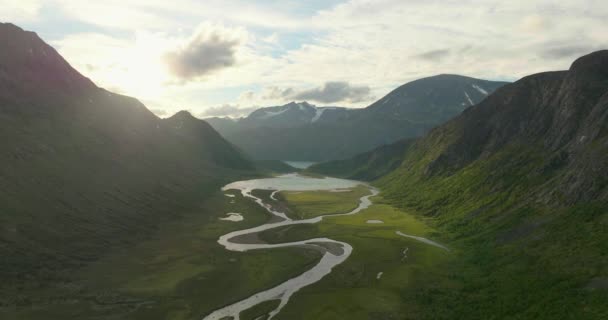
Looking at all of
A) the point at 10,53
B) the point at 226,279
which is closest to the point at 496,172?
the point at 226,279

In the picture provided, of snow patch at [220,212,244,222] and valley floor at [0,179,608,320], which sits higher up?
snow patch at [220,212,244,222]

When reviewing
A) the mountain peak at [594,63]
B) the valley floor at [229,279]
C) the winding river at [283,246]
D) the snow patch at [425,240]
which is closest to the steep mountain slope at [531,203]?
the mountain peak at [594,63]

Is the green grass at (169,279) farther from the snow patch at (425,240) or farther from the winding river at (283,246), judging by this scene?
the snow patch at (425,240)

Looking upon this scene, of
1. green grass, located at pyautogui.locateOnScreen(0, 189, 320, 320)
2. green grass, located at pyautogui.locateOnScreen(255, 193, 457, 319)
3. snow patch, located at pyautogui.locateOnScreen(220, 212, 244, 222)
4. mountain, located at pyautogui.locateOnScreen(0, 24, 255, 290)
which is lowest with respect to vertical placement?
green grass, located at pyautogui.locateOnScreen(255, 193, 457, 319)

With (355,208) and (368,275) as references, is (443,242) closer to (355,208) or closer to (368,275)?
(368,275)

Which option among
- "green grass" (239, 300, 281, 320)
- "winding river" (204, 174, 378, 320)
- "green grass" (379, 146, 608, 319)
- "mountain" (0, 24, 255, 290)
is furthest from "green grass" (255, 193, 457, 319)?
"mountain" (0, 24, 255, 290)

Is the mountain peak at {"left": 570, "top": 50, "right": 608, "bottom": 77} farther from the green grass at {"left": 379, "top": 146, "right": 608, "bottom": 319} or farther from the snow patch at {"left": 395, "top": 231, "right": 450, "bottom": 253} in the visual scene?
the snow patch at {"left": 395, "top": 231, "right": 450, "bottom": 253}
